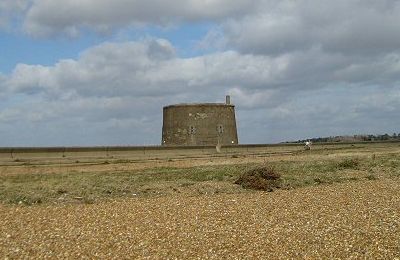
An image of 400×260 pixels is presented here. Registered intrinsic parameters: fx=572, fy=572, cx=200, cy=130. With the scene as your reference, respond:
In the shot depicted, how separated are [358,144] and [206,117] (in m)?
15.4

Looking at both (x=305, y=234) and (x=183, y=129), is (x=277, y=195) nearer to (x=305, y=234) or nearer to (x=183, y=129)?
(x=305, y=234)

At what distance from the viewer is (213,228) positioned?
411 inches

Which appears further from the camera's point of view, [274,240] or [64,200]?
[64,200]

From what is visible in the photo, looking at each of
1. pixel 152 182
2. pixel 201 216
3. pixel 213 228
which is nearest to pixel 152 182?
pixel 152 182

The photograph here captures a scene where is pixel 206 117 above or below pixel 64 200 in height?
above

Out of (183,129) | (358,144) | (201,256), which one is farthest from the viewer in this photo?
(358,144)

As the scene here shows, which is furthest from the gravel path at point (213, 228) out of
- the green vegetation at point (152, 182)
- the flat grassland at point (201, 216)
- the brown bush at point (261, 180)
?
the brown bush at point (261, 180)

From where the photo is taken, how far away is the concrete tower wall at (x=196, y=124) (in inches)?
1715

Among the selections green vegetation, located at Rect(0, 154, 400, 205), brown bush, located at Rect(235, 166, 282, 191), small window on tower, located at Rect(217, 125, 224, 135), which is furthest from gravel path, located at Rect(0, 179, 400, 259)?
small window on tower, located at Rect(217, 125, 224, 135)

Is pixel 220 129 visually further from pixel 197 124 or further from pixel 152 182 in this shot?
pixel 152 182

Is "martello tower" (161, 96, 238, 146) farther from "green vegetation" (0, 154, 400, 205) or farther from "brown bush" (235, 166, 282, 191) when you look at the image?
"brown bush" (235, 166, 282, 191)

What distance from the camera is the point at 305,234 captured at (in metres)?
9.77

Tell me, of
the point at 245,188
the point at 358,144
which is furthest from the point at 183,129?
the point at 245,188

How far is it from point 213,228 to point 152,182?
7.97 metres
